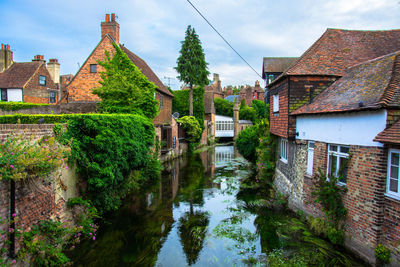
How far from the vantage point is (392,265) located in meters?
5.96

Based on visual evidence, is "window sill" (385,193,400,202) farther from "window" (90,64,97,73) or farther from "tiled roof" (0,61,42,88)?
"tiled roof" (0,61,42,88)

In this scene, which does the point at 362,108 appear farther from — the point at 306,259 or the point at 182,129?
the point at 182,129

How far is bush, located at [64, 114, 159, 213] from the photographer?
8914mm

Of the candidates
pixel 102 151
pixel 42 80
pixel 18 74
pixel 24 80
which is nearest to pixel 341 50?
pixel 102 151

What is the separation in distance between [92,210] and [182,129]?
2385 centimetres

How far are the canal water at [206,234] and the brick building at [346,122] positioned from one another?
3.40 ft

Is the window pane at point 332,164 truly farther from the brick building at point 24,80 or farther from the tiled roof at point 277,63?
the brick building at point 24,80

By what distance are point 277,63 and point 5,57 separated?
102 feet

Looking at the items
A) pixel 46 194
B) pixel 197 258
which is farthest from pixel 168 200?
pixel 46 194

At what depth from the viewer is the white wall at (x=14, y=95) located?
2834cm

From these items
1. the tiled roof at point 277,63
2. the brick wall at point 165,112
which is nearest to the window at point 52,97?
the brick wall at point 165,112

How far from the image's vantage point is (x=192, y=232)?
9.99 m

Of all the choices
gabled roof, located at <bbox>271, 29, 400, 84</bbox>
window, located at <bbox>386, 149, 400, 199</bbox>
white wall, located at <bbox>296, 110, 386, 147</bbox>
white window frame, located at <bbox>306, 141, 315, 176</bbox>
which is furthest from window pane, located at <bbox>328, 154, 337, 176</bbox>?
gabled roof, located at <bbox>271, 29, 400, 84</bbox>

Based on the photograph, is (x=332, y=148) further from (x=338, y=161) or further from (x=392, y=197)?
(x=392, y=197)
